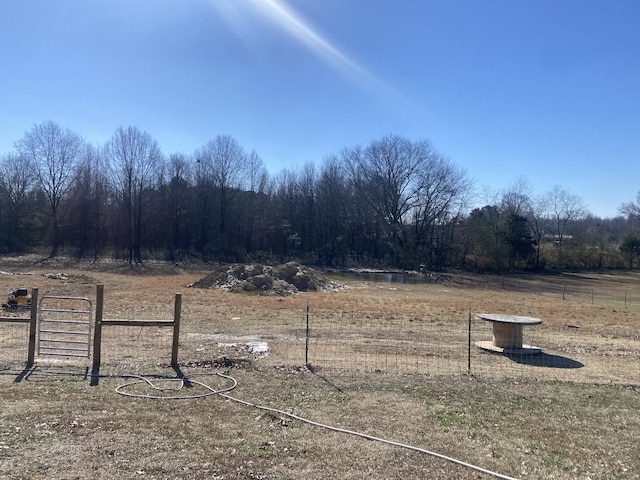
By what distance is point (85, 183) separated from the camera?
183ft

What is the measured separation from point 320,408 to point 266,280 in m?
20.5

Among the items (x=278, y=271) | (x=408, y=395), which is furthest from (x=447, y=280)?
(x=408, y=395)

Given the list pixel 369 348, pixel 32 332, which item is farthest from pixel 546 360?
pixel 32 332

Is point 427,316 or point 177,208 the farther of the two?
point 177,208

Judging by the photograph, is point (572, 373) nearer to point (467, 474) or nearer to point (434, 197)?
point (467, 474)

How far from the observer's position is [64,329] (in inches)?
517

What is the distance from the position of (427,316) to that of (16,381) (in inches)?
552

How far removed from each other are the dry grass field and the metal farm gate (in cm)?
39

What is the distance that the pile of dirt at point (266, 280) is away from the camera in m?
27.0

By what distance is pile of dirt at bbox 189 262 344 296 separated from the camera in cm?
2695

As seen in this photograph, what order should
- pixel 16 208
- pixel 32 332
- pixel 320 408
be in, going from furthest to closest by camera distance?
pixel 16 208, pixel 32 332, pixel 320 408

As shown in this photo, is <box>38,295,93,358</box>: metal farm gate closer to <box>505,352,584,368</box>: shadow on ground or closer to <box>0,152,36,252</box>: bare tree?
<box>505,352,584,368</box>: shadow on ground

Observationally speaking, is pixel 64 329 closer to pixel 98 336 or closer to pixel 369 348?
pixel 98 336

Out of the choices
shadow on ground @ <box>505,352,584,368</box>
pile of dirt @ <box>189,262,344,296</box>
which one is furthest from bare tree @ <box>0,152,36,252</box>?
shadow on ground @ <box>505,352,584,368</box>
